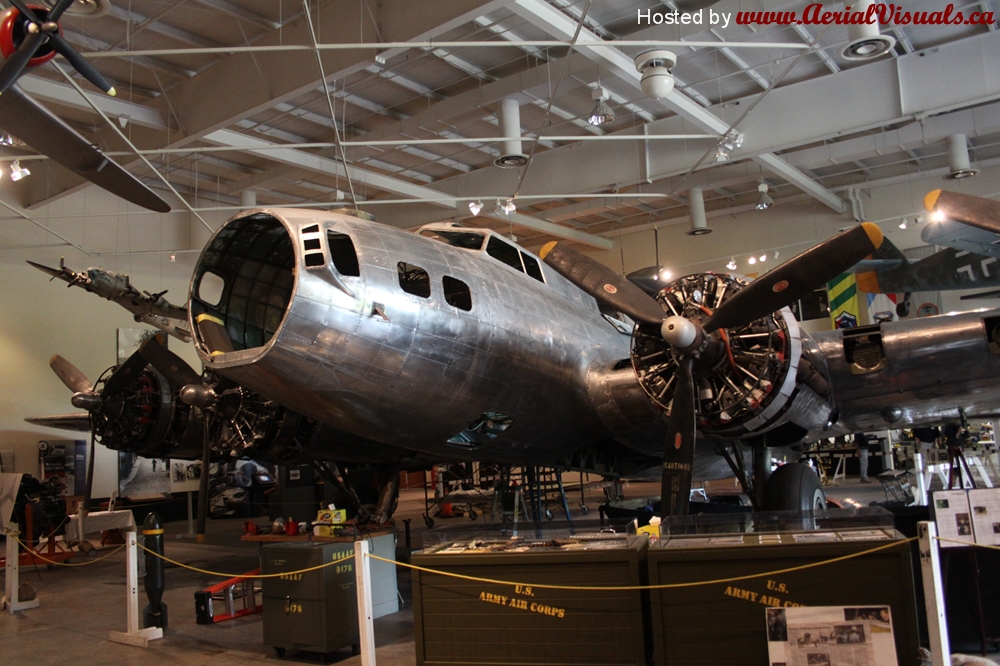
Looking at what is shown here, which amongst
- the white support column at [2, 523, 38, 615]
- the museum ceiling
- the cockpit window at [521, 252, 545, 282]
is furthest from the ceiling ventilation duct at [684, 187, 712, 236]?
the white support column at [2, 523, 38, 615]

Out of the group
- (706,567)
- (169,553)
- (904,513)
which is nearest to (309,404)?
(706,567)

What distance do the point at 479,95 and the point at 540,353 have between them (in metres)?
8.45

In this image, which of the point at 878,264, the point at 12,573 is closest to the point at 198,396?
the point at 12,573

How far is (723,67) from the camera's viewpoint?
15.9m

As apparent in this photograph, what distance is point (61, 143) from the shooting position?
31.3 feet

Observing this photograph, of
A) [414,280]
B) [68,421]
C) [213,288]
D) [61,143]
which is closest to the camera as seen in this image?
[414,280]

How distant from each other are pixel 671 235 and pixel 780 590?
937 inches

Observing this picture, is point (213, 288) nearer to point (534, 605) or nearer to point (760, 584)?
point (534, 605)

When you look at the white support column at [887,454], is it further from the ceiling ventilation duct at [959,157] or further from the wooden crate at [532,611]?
the wooden crate at [532,611]

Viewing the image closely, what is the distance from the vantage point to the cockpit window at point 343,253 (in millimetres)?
7316

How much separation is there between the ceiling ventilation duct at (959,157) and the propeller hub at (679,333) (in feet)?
46.2

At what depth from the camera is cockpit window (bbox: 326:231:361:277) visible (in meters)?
7.32

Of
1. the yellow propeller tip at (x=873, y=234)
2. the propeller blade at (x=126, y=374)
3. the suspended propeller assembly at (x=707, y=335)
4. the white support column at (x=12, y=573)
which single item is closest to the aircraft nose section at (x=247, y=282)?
the suspended propeller assembly at (x=707, y=335)

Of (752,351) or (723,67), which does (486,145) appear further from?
(752,351)
